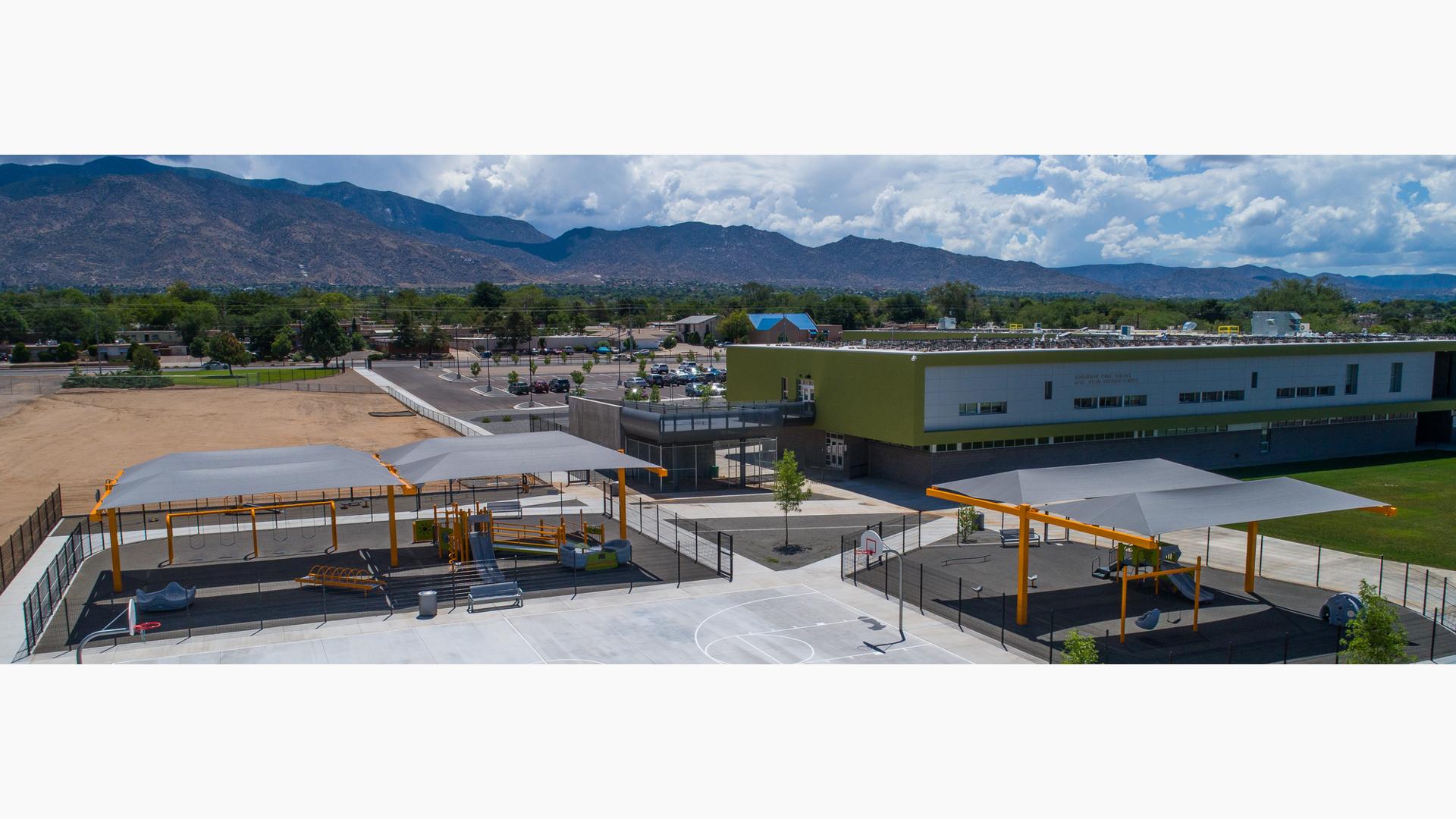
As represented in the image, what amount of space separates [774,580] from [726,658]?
682 cm

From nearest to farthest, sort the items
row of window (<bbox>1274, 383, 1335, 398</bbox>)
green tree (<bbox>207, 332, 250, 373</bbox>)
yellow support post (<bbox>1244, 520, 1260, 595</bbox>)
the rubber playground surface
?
the rubber playground surface, yellow support post (<bbox>1244, 520, 1260, 595</bbox>), row of window (<bbox>1274, 383, 1335, 398</bbox>), green tree (<bbox>207, 332, 250, 373</bbox>)

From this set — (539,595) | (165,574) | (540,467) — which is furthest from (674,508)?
(165,574)

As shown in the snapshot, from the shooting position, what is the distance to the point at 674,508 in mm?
39531

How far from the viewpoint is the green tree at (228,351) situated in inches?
4183

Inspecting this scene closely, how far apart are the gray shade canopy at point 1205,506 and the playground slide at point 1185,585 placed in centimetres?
187

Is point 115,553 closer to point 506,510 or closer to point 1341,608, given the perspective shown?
point 506,510

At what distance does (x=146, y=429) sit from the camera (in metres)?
61.8

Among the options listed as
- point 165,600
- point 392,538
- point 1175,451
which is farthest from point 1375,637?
point 1175,451

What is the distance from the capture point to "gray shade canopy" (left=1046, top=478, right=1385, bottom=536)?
23828 mm

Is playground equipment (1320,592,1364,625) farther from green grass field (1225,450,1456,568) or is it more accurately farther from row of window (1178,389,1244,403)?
row of window (1178,389,1244,403)

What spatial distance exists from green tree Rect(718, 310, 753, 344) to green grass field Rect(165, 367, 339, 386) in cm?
6401

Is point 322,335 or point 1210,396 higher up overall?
point 322,335

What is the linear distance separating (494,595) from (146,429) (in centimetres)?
4809

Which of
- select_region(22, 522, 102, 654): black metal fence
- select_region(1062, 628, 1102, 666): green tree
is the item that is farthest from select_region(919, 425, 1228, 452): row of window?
select_region(22, 522, 102, 654): black metal fence
